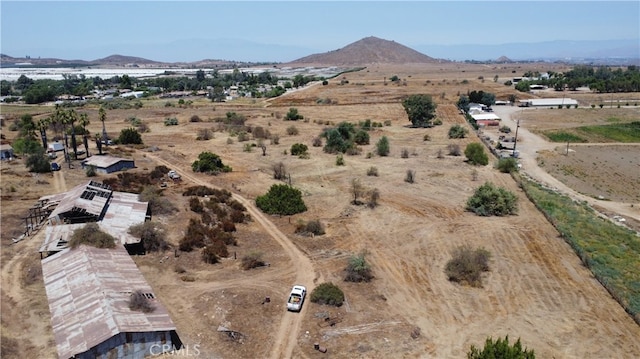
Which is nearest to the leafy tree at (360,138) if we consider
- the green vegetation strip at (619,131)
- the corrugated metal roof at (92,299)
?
the green vegetation strip at (619,131)

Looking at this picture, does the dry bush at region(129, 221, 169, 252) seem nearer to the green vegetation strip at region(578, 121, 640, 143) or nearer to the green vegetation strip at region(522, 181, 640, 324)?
the green vegetation strip at region(522, 181, 640, 324)

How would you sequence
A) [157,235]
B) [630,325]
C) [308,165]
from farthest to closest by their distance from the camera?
[308,165], [157,235], [630,325]

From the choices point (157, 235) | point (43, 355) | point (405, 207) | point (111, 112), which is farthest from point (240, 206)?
point (111, 112)

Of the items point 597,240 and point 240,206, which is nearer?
point 597,240

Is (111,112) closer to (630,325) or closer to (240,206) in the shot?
(240,206)

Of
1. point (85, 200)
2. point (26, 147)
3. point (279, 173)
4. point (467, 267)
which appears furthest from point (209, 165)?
point (467, 267)

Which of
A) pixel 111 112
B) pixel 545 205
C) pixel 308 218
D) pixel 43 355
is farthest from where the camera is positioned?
pixel 111 112

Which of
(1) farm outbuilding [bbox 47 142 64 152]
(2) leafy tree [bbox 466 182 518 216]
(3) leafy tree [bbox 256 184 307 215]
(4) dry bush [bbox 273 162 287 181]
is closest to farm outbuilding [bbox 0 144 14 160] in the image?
(1) farm outbuilding [bbox 47 142 64 152]

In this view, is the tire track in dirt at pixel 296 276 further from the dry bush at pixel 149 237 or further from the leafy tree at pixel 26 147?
the leafy tree at pixel 26 147
